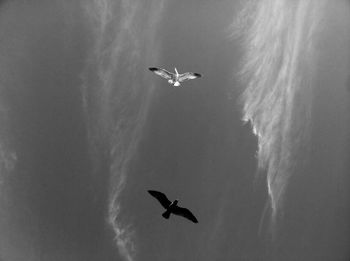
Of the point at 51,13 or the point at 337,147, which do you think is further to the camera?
the point at 337,147

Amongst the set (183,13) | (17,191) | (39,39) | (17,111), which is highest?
(183,13)

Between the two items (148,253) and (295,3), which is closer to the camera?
(295,3)

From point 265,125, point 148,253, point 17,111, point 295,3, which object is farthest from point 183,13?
point 148,253

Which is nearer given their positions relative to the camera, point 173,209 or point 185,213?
point 185,213

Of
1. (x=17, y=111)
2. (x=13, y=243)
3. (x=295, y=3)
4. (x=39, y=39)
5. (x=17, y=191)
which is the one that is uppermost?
(x=295, y=3)

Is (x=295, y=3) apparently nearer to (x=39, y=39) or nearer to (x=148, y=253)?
(x=39, y=39)

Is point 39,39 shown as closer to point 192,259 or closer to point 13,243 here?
point 13,243

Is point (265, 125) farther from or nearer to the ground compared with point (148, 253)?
farther from the ground

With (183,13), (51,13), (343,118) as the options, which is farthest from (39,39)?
(343,118)

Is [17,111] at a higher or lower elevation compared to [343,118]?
lower
